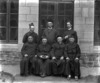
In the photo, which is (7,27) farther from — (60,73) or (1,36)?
(60,73)

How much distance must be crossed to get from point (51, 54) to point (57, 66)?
1.50 feet

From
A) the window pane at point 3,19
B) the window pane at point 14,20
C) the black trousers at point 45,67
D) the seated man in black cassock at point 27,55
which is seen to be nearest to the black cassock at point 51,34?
the seated man in black cassock at point 27,55

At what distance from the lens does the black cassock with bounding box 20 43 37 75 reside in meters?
11.4

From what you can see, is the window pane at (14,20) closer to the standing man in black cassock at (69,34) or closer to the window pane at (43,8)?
the window pane at (43,8)

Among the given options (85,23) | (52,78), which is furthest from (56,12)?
(52,78)

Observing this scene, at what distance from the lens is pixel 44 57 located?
1138 cm

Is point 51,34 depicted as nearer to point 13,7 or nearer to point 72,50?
point 72,50

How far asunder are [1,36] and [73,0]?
2.99m

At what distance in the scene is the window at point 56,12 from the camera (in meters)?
12.8

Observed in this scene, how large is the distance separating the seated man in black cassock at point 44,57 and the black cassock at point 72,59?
607 millimetres

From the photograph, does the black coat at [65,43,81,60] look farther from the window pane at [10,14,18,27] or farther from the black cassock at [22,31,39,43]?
the window pane at [10,14,18,27]

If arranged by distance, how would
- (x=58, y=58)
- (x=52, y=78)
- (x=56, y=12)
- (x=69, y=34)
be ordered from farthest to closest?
(x=56, y=12)
(x=69, y=34)
(x=58, y=58)
(x=52, y=78)

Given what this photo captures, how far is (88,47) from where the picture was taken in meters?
12.5

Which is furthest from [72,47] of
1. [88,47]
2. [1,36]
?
[1,36]
